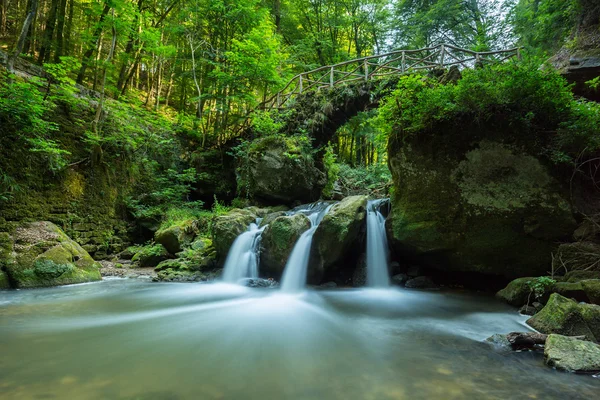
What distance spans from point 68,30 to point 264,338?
515 inches

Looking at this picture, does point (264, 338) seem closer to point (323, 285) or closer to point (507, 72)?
point (323, 285)

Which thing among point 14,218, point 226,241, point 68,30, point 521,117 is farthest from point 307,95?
point 14,218

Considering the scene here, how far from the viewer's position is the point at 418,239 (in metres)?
5.89

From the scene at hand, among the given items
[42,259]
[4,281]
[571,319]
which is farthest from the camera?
[42,259]

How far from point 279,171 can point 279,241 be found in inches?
150

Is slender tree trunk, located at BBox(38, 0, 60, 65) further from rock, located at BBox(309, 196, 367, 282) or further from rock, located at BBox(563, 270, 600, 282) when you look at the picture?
rock, located at BBox(563, 270, 600, 282)

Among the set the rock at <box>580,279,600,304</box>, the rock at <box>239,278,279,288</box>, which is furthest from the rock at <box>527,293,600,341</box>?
the rock at <box>239,278,279,288</box>

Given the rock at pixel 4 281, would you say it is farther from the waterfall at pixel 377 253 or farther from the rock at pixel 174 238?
the waterfall at pixel 377 253

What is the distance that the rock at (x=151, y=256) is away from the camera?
27.3 ft

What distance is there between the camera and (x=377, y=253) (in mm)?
6719

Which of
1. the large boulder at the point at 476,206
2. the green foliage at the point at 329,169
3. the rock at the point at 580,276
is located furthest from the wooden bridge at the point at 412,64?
the rock at the point at 580,276

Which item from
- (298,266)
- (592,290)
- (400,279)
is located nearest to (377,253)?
(400,279)

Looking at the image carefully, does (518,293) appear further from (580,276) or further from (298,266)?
(298,266)

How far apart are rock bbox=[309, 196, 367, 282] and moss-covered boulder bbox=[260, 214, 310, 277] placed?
55 cm
